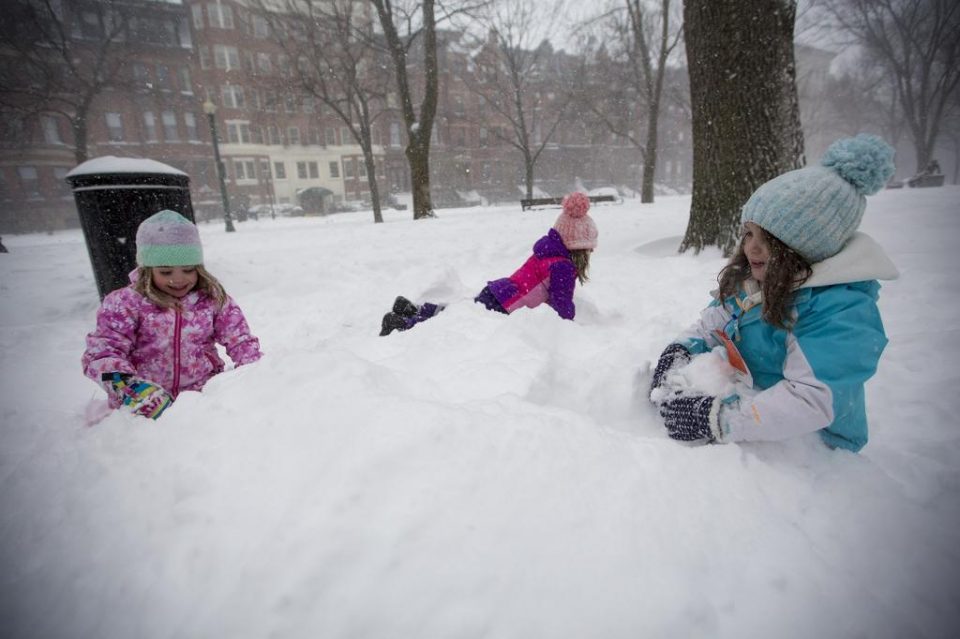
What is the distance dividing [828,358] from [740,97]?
184 inches

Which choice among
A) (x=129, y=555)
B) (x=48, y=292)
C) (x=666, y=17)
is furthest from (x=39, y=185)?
(x=129, y=555)

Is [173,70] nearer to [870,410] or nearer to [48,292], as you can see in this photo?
[48,292]

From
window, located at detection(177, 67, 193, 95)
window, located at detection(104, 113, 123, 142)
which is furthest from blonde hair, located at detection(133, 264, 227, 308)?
window, located at detection(177, 67, 193, 95)

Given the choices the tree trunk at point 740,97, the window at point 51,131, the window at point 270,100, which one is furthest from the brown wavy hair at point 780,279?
the window at point 51,131

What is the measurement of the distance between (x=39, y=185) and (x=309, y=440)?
4108cm

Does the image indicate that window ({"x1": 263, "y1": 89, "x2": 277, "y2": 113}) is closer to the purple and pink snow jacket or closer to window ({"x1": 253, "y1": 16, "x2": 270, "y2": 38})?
window ({"x1": 253, "y1": 16, "x2": 270, "y2": 38})

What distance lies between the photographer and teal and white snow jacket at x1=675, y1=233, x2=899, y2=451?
1445 millimetres

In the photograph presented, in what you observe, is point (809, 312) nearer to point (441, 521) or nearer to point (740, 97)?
point (441, 521)

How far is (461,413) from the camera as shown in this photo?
4.65 feet

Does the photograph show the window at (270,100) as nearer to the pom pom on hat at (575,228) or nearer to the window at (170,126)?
the window at (170,126)

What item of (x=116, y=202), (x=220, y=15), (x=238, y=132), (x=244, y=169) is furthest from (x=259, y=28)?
(x=116, y=202)

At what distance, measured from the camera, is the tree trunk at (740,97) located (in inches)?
184

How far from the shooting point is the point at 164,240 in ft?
7.93

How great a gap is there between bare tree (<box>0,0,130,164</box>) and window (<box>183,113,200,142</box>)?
469 inches
